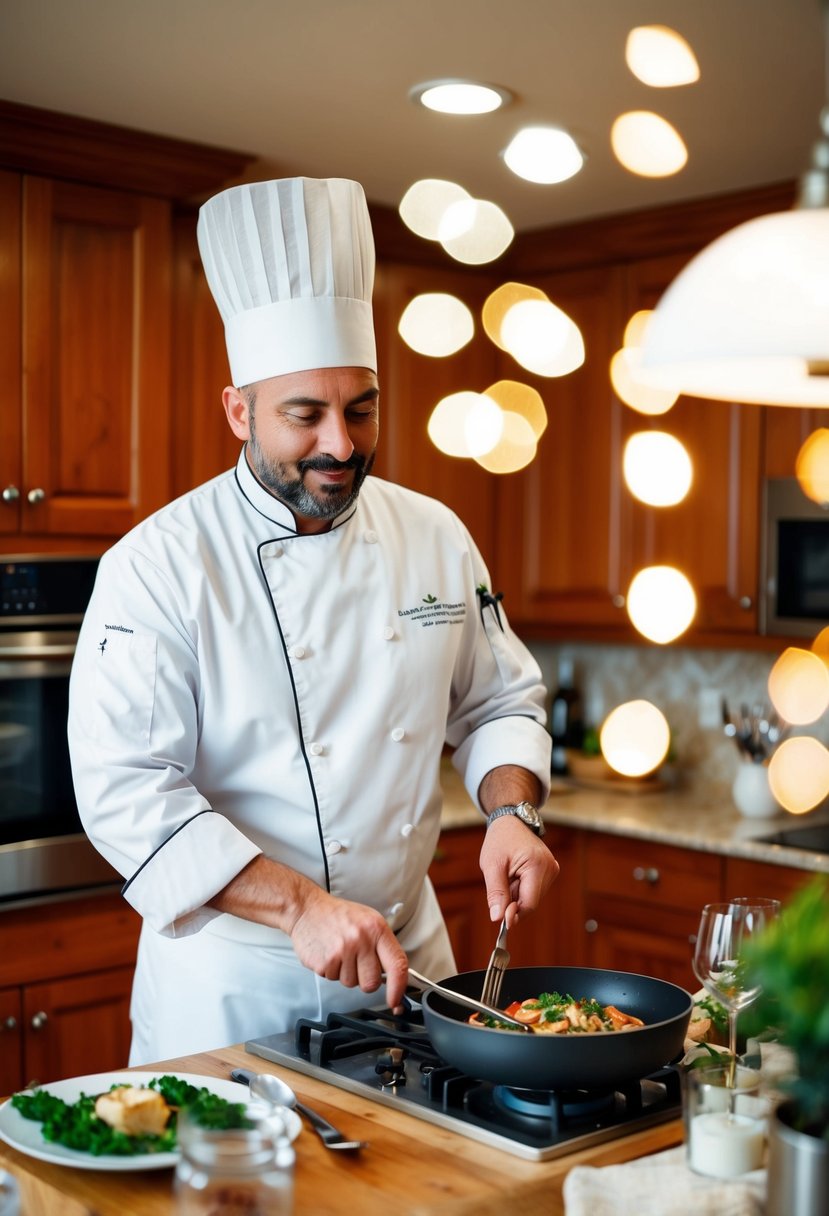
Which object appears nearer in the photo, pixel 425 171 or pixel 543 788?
pixel 543 788

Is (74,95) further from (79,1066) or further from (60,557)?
(79,1066)

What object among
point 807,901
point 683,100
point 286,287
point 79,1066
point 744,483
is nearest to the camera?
point 807,901

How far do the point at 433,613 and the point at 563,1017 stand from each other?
31.0 inches

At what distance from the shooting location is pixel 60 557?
2941 millimetres

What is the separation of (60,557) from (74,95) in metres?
0.94

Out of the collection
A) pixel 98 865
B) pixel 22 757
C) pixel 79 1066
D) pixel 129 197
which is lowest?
pixel 79 1066

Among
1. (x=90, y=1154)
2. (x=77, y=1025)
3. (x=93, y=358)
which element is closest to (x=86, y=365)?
(x=93, y=358)

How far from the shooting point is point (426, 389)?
3799mm

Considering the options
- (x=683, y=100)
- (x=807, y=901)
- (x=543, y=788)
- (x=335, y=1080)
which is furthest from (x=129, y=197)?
(x=807, y=901)

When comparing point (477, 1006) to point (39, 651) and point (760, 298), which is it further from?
point (39, 651)

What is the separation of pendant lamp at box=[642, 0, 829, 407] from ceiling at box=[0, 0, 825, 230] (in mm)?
1218

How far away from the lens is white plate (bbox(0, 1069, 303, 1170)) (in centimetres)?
119

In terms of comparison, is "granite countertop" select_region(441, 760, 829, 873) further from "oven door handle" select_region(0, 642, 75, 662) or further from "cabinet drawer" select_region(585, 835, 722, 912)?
"oven door handle" select_region(0, 642, 75, 662)

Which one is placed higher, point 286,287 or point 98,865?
point 286,287
